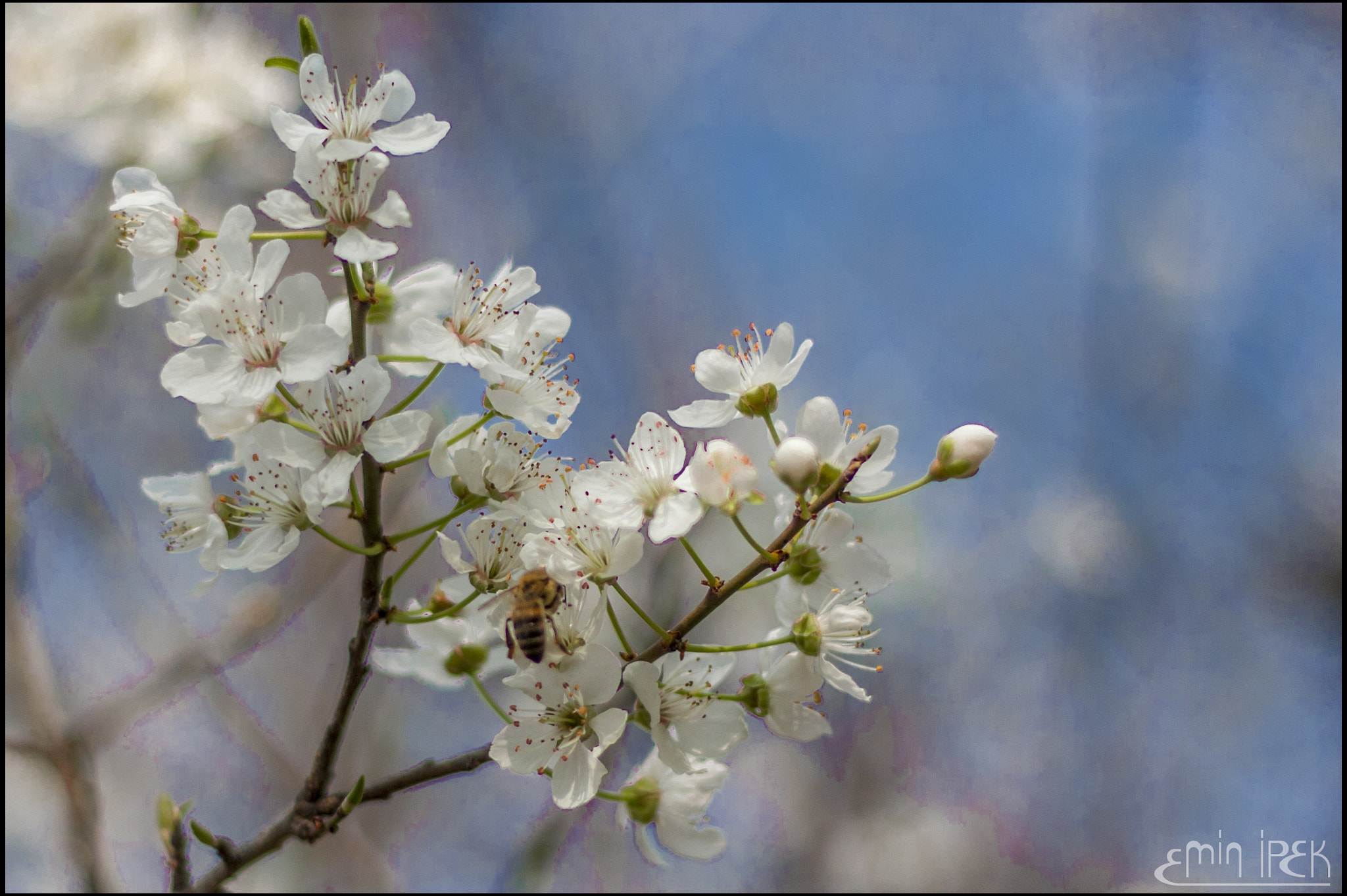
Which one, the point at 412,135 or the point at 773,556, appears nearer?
the point at 773,556

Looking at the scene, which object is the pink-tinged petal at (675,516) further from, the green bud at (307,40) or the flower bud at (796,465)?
the green bud at (307,40)

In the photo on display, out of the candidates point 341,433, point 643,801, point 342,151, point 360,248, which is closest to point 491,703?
point 643,801

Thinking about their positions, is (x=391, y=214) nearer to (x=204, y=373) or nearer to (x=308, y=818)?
(x=204, y=373)

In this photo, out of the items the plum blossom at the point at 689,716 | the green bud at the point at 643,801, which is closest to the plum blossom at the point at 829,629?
the plum blossom at the point at 689,716

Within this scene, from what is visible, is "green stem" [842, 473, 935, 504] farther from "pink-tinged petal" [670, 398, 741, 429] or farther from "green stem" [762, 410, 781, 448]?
"pink-tinged petal" [670, 398, 741, 429]

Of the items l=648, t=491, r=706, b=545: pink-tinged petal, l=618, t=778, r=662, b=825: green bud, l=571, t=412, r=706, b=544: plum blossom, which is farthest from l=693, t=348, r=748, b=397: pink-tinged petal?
l=618, t=778, r=662, b=825: green bud
